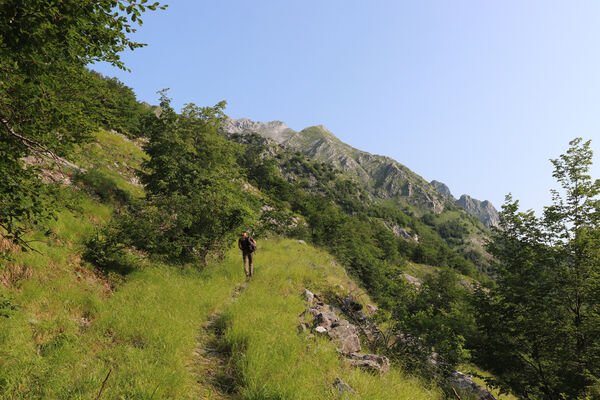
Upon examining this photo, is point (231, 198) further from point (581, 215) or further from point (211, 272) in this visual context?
point (581, 215)

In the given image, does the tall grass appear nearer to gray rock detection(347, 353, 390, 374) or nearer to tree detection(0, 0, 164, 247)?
gray rock detection(347, 353, 390, 374)

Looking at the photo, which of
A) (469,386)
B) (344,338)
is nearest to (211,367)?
(344,338)

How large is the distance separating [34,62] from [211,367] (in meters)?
6.14

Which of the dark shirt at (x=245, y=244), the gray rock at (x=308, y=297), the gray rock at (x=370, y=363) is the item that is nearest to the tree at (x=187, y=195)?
the dark shirt at (x=245, y=244)

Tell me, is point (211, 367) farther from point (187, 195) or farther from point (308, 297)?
point (187, 195)

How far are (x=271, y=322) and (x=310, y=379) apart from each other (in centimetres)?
238

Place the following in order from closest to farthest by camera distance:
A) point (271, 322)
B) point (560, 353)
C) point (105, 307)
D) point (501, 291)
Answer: point (105, 307) → point (271, 322) → point (560, 353) → point (501, 291)

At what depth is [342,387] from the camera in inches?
166

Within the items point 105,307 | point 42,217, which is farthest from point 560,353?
point 42,217

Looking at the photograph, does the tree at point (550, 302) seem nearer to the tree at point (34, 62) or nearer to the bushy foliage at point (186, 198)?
the bushy foliage at point (186, 198)

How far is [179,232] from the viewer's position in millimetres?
10836

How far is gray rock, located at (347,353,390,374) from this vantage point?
5.74m

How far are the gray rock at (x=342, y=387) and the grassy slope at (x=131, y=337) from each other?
0.67ft

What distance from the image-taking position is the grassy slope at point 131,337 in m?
3.63
